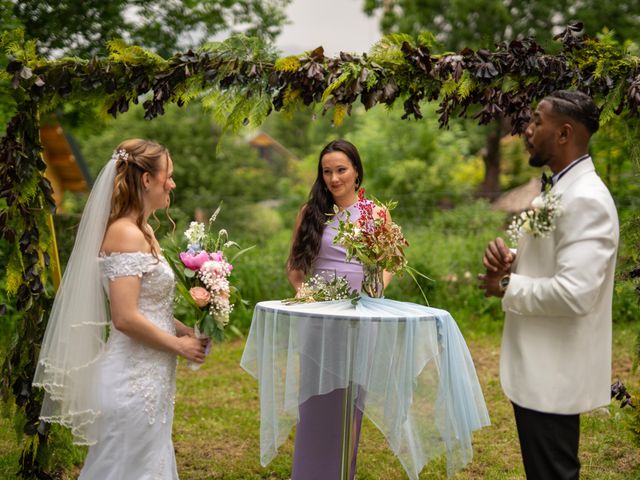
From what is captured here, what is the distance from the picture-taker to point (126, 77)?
4625 mm

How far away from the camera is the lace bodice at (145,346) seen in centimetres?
360

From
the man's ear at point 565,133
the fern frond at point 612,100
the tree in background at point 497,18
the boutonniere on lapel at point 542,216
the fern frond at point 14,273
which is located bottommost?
the fern frond at point 14,273

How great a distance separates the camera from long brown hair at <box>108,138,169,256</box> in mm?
3688

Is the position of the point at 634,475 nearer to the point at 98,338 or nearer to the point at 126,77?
the point at 98,338

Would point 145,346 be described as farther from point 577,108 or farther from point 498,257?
point 577,108

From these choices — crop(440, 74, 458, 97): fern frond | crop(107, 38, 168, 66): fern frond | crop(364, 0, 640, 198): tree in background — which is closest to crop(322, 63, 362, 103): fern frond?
crop(440, 74, 458, 97): fern frond

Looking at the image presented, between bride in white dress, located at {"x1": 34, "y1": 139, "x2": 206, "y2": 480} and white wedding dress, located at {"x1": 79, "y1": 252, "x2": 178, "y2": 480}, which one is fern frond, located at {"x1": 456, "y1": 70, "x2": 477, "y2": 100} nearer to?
bride in white dress, located at {"x1": 34, "y1": 139, "x2": 206, "y2": 480}

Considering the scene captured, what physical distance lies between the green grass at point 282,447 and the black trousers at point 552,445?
97.5 inches

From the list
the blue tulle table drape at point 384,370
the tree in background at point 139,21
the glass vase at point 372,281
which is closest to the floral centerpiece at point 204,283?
the blue tulle table drape at point 384,370

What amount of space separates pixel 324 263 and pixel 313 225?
269 mm

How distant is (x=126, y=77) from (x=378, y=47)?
1574mm

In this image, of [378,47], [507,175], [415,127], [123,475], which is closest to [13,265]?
[123,475]

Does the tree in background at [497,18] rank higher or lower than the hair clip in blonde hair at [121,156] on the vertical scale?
higher

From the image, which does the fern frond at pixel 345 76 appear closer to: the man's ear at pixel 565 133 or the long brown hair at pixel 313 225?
the long brown hair at pixel 313 225
